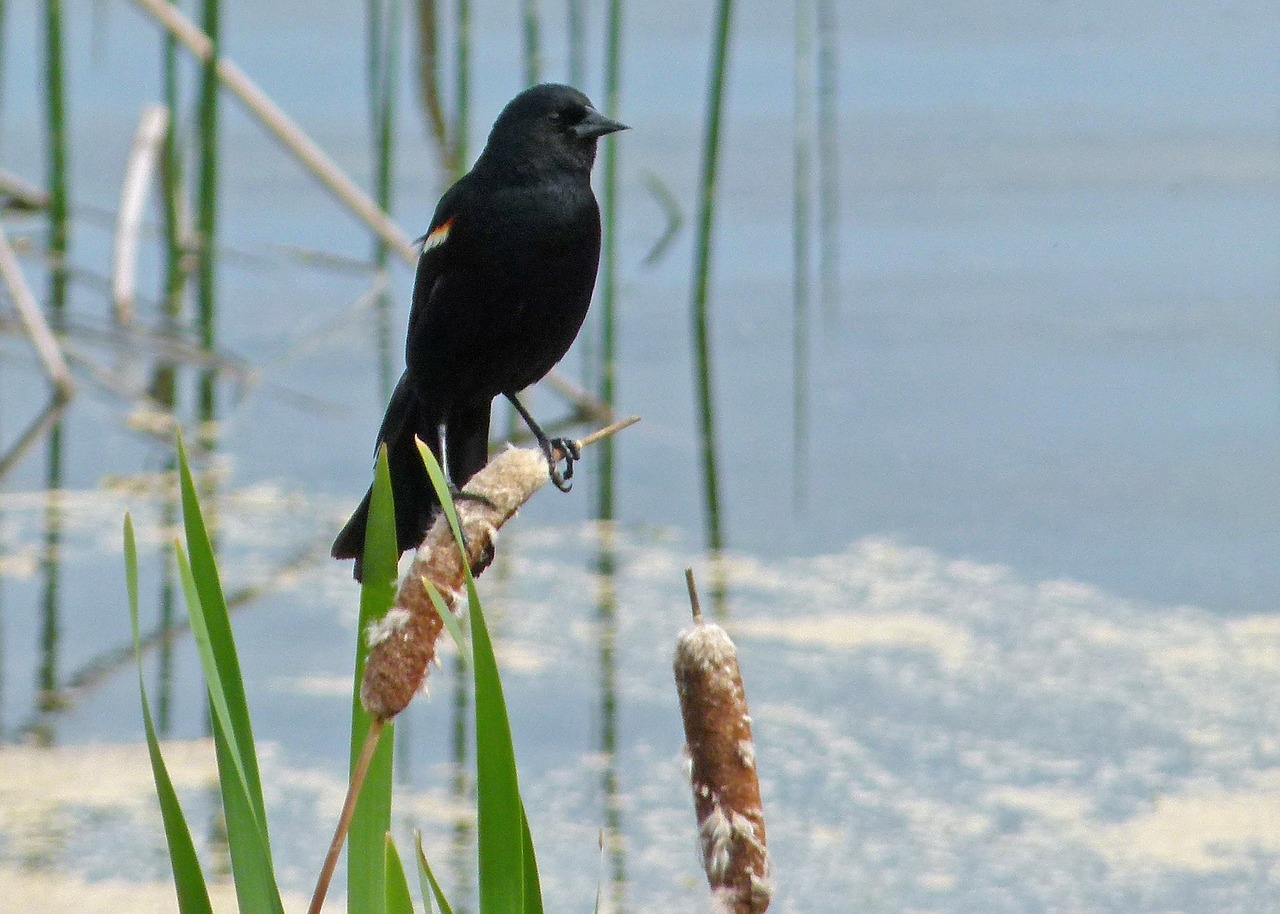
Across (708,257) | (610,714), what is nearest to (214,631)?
(610,714)

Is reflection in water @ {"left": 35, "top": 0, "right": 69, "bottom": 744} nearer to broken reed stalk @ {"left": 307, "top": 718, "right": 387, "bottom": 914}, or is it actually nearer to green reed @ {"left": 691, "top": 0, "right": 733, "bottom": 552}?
green reed @ {"left": 691, "top": 0, "right": 733, "bottom": 552}

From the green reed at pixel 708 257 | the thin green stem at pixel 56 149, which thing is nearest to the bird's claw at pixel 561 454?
the green reed at pixel 708 257

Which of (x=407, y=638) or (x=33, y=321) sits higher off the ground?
(x=33, y=321)

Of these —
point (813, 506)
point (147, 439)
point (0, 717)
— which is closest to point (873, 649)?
point (813, 506)

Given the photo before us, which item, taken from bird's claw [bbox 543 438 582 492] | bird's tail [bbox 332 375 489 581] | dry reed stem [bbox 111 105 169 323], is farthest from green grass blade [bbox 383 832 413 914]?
dry reed stem [bbox 111 105 169 323]

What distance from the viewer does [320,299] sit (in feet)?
15.7

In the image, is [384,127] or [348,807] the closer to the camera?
[348,807]

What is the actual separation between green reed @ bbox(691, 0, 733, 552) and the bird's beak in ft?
4.58

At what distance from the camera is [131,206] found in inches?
158

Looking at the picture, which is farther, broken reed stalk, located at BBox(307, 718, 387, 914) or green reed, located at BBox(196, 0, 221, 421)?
green reed, located at BBox(196, 0, 221, 421)

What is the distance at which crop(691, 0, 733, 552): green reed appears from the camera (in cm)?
337

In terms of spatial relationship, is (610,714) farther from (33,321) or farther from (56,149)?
(56,149)

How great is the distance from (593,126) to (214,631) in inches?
37.8

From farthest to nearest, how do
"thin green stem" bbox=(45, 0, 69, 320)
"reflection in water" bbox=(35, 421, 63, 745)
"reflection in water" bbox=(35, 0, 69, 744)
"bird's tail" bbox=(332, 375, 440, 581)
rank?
"thin green stem" bbox=(45, 0, 69, 320), "reflection in water" bbox=(35, 0, 69, 744), "reflection in water" bbox=(35, 421, 63, 745), "bird's tail" bbox=(332, 375, 440, 581)
